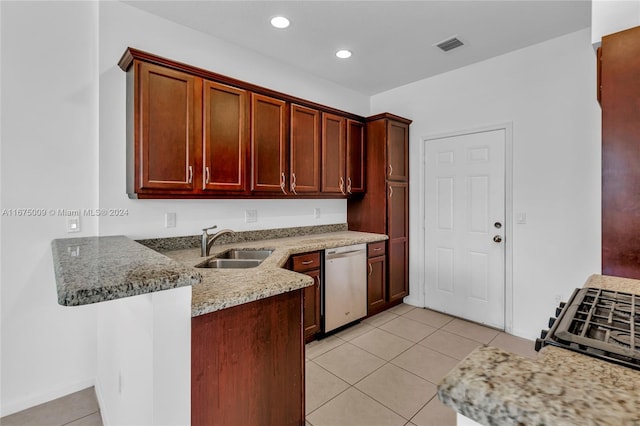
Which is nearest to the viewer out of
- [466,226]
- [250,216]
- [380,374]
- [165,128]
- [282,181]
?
[165,128]

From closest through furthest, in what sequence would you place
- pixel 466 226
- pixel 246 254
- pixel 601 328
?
pixel 601 328 < pixel 246 254 < pixel 466 226

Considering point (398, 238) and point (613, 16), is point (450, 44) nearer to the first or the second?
point (613, 16)

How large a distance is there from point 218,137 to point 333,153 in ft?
4.54

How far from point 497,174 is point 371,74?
1816mm

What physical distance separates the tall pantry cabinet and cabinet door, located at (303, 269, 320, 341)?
0.82 meters

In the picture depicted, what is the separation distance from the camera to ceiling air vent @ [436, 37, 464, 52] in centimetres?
286

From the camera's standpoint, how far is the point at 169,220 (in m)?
2.57

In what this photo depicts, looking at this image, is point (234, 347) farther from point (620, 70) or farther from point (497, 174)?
point (497, 174)

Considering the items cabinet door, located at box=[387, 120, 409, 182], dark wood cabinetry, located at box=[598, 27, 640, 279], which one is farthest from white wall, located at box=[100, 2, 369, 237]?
dark wood cabinetry, located at box=[598, 27, 640, 279]

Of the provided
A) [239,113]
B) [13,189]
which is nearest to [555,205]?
[239,113]

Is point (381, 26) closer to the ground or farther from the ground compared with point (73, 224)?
farther from the ground

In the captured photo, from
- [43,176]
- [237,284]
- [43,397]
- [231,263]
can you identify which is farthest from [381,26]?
[43,397]

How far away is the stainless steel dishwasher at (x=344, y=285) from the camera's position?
2.99 meters

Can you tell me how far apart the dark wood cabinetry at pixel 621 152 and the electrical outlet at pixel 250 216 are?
8.66ft
